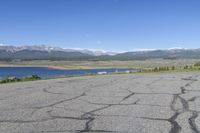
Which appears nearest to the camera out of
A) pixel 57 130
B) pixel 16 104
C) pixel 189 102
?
pixel 57 130

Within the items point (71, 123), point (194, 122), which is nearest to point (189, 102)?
point (194, 122)

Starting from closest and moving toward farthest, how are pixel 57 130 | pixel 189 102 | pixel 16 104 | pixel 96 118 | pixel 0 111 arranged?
1. pixel 57 130
2. pixel 96 118
3. pixel 0 111
4. pixel 16 104
5. pixel 189 102

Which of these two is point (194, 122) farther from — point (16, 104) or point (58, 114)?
point (16, 104)

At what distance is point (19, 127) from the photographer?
21.8 ft

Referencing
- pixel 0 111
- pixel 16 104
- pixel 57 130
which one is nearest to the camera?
pixel 57 130

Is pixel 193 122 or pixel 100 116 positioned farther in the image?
pixel 100 116

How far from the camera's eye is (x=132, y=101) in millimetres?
A: 10695

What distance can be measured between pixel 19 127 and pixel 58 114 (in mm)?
1605

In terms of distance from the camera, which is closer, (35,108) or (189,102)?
(35,108)

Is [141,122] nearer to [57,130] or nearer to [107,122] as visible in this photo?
[107,122]

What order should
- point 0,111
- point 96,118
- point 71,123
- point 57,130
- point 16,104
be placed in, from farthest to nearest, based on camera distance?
point 16,104 < point 0,111 < point 96,118 < point 71,123 < point 57,130

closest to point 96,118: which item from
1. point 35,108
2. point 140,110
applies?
point 140,110

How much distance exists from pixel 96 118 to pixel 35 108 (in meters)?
2.28

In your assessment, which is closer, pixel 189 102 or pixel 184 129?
pixel 184 129
